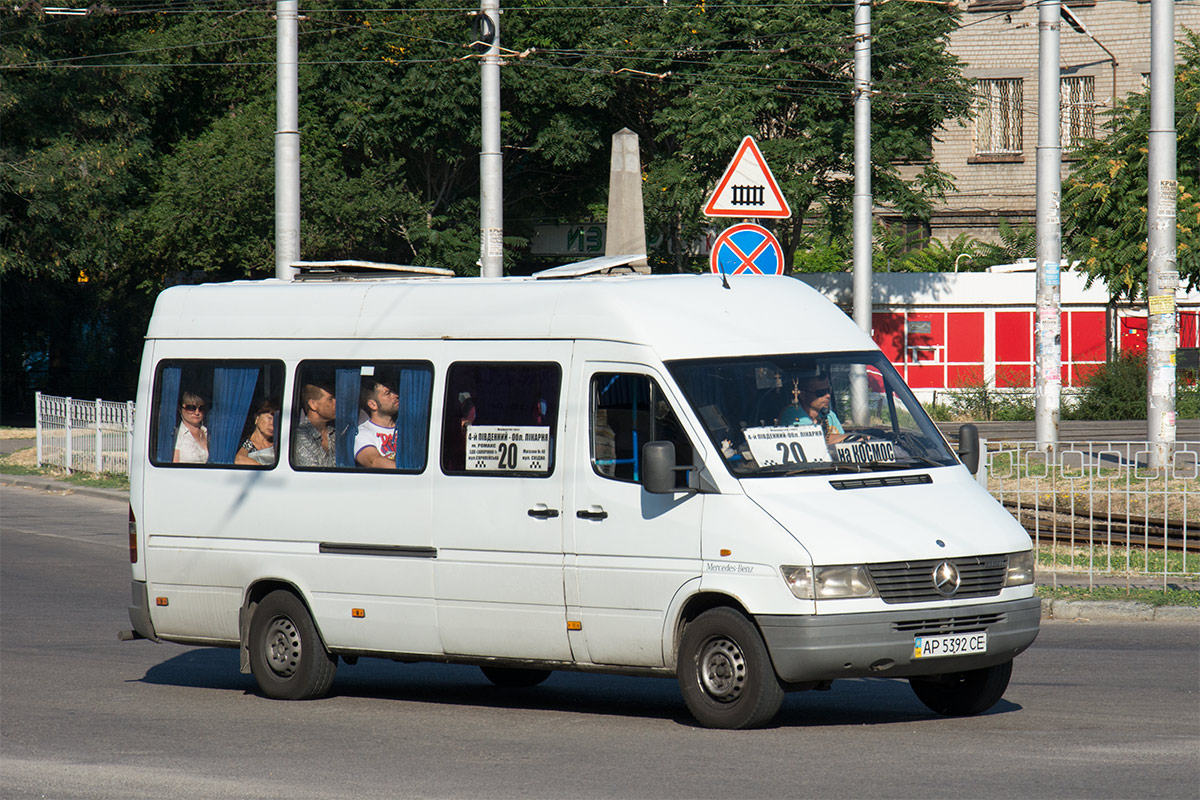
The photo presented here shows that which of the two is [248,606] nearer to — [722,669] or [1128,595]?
[722,669]

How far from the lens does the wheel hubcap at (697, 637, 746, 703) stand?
810 centimetres

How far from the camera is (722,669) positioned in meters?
8.19

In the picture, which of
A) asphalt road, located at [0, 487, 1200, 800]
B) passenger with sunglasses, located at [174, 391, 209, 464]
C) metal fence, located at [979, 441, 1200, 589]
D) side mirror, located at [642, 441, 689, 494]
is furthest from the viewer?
metal fence, located at [979, 441, 1200, 589]

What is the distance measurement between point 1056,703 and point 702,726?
2.03 m

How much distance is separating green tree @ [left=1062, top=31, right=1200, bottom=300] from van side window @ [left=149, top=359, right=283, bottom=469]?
23.7m

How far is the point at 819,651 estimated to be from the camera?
25.6 feet

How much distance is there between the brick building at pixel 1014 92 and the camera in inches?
2085

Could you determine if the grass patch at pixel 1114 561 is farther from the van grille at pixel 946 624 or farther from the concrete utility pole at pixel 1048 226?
the van grille at pixel 946 624

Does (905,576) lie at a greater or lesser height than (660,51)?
lesser

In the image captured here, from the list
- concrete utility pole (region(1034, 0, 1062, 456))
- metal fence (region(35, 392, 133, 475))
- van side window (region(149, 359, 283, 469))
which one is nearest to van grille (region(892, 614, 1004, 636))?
van side window (region(149, 359, 283, 469))

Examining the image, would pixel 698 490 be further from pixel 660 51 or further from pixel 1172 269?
pixel 660 51

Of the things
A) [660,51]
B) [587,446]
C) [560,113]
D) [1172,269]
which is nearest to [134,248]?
[560,113]

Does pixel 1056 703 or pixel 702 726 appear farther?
pixel 1056 703

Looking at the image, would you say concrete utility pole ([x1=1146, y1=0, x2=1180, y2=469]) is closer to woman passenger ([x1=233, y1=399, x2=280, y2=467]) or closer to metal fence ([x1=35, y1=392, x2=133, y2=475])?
woman passenger ([x1=233, y1=399, x2=280, y2=467])
